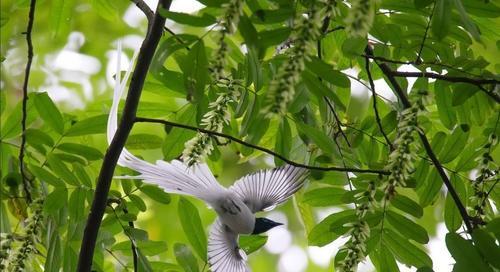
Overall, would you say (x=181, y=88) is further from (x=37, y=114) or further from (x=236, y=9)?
(x=236, y=9)

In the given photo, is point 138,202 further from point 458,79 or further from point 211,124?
point 458,79

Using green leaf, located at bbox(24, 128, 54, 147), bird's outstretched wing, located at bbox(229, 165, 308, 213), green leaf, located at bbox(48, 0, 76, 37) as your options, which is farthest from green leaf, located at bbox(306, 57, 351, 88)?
green leaf, located at bbox(48, 0, 76, 37)

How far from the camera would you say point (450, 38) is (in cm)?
133

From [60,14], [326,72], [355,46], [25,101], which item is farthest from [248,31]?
[60,14]

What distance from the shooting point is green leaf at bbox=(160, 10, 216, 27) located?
983mm

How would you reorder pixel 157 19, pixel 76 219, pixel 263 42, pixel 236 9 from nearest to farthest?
1. pixel 236 9
2. pixel 263 42
3. pixel 157 19
4. pixel 76 219

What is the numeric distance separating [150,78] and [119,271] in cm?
38

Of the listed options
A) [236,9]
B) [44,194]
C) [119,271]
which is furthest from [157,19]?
[119,271]

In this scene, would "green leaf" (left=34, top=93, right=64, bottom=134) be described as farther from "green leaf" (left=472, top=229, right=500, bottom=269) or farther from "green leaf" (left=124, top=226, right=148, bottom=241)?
"green leaf" (left=472, top=229, right=500, bottom=269)

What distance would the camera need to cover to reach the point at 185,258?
150 centimetres

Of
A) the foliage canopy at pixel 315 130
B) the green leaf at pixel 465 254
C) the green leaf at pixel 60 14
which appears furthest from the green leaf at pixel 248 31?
Answer: the green leaf at pixel 60 14

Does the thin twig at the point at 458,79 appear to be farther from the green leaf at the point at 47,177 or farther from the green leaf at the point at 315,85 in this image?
the green leaf at the point at 47,177

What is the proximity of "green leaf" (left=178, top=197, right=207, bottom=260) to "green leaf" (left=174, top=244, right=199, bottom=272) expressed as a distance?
35mm

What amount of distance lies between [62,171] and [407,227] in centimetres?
59
